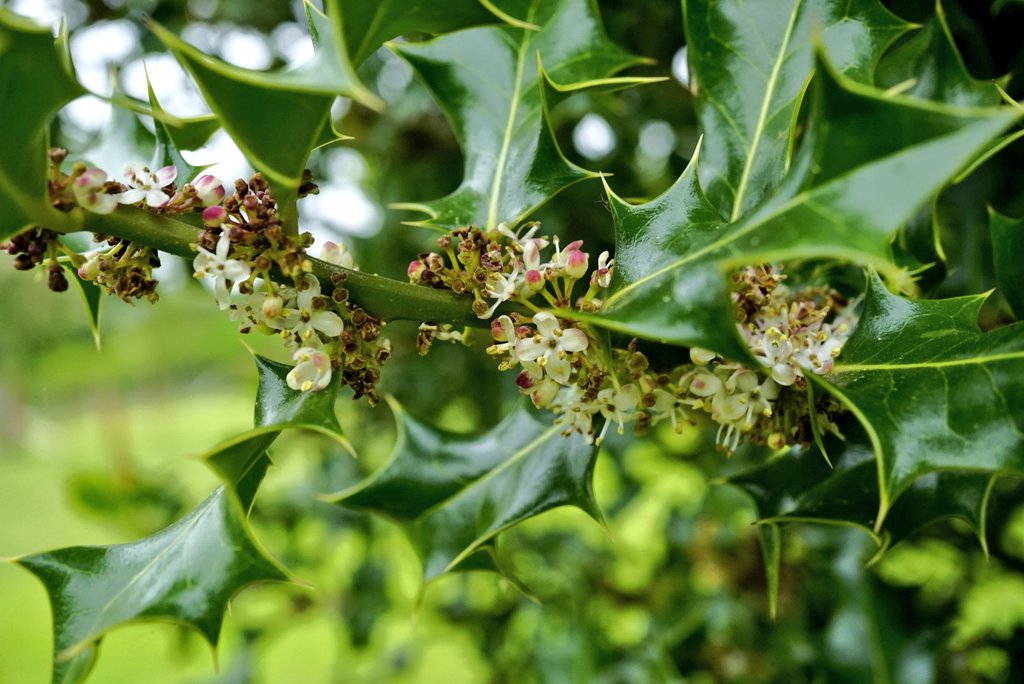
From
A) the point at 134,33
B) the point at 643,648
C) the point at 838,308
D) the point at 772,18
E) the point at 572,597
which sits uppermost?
the point at 772,18

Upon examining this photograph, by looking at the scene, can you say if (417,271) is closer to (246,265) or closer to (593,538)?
(246,265)

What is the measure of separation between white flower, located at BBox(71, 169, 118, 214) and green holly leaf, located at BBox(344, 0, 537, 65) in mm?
210

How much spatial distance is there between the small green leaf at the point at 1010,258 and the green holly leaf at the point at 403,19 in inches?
17.3

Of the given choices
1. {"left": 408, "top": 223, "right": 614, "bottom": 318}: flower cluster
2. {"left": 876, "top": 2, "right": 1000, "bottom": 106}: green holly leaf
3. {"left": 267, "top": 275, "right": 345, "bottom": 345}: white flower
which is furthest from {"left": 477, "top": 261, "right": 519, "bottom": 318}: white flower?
{"left": 876, "top": 2, "right": 1000, "bottom": 106}: green holly leaf

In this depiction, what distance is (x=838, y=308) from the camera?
0.88 m

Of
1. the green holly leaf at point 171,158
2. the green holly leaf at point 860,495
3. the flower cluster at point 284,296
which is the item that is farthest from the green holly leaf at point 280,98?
the green holly leaf at point 860,495

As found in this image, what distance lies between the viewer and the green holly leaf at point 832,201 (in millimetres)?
447

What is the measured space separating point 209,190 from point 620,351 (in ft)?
1.20

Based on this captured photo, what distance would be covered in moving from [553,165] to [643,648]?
1.27m

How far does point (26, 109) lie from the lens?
57 cm

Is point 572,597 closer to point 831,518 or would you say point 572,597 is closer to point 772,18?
point 831,518

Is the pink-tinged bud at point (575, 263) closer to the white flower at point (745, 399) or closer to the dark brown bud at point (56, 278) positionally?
the white flower at point (745, 399)

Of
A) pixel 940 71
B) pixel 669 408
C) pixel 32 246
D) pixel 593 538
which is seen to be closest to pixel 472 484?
pixel 669 408

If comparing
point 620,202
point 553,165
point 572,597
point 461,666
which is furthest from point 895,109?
point 461,666
